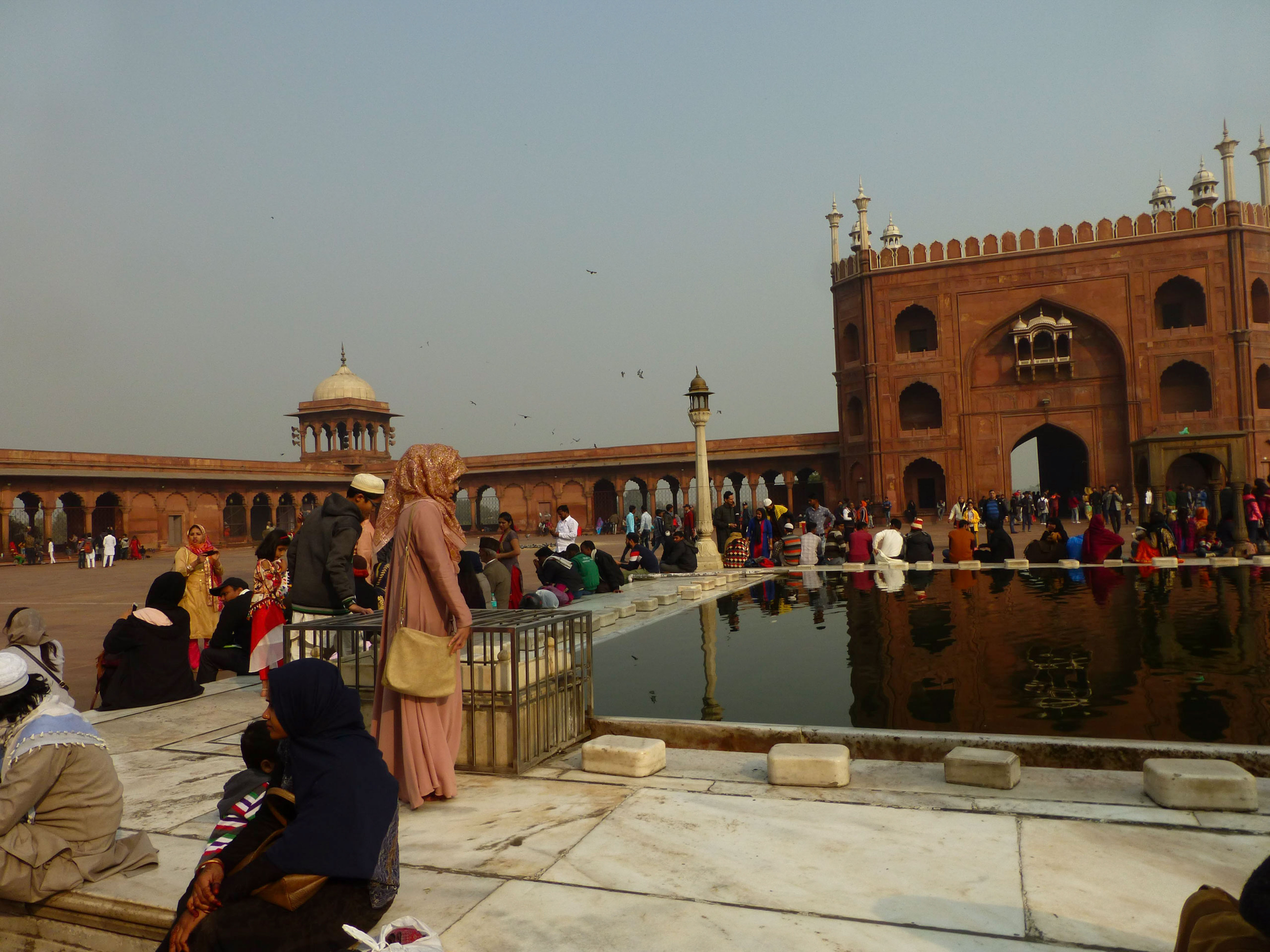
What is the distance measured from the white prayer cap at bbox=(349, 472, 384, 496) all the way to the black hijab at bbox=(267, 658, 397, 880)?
291 cm

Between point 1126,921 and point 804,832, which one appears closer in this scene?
point 1126,921

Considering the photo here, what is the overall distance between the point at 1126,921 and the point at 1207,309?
28544 mm

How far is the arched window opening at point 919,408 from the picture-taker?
2898 centimetres

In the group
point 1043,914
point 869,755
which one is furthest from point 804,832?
point 869,755

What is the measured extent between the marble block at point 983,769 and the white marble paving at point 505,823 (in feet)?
3.94

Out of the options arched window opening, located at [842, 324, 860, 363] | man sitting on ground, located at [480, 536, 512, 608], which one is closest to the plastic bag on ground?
man sitting on ground, located at [480, 536, 512, 608]

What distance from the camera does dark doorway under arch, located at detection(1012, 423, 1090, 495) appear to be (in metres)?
27.9

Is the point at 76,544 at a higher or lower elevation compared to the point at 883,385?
lower

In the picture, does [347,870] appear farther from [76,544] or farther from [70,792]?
[76,544]

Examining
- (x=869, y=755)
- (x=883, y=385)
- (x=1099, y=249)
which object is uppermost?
(x=1099, y=249)

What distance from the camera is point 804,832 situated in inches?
115

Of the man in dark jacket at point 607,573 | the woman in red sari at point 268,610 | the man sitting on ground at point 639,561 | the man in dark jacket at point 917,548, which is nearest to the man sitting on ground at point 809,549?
the man in dark jacket at point 917,548

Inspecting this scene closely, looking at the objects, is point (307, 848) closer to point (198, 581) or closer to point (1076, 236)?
point (198, 581)

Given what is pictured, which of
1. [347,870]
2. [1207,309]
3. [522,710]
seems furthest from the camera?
[1207,309]
